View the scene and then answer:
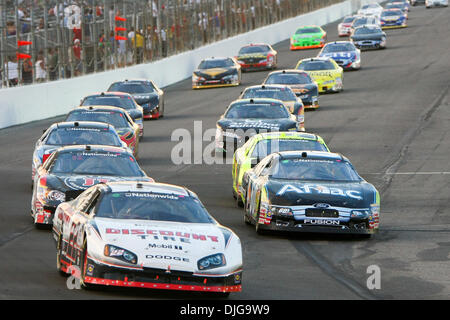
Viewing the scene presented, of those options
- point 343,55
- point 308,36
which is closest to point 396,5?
point 308,36

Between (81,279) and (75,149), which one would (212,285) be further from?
(75,149)

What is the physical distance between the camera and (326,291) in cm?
1184

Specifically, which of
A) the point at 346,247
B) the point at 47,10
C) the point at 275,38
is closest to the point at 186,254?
the point at 346,247

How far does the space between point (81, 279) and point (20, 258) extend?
244cm

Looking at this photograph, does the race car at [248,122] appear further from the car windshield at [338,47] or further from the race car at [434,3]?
the race car at [434,3]

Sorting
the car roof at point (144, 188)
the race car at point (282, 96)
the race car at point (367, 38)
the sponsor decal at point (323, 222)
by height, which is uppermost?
the car roof at point (144, 188)

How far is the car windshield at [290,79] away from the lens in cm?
3694

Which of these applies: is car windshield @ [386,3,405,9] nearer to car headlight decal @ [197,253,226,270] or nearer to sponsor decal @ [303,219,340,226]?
sponsor decal @ [303,219,340,226]

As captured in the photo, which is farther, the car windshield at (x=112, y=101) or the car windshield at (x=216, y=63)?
the car windshield at (x=216, y=63)

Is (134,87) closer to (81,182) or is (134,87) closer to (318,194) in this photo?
(81,182)

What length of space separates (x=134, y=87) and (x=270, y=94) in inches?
251

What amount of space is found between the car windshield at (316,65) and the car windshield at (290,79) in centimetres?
417

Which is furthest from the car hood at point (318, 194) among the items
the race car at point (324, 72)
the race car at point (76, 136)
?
the race car at point (324, 72)
